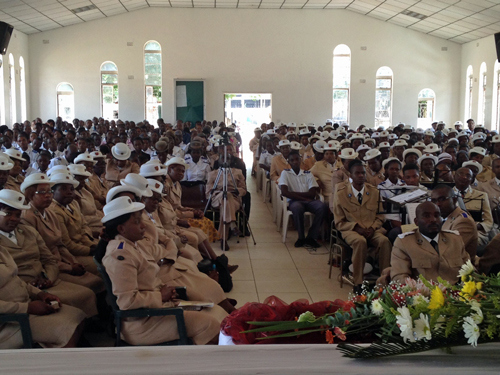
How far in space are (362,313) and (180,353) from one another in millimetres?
740

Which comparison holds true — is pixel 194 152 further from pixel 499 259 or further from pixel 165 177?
pixel 499 259

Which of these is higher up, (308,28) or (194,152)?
(308,28)

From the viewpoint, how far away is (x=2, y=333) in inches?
115

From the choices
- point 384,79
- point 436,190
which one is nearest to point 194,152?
point 436,190

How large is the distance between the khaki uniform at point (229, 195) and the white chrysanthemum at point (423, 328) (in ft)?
17.2

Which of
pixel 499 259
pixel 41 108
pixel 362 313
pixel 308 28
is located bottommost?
pixel 499 259

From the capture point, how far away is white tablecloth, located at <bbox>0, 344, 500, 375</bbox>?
1261 millimetres

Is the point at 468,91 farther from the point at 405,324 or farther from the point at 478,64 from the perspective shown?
the point at 405,324

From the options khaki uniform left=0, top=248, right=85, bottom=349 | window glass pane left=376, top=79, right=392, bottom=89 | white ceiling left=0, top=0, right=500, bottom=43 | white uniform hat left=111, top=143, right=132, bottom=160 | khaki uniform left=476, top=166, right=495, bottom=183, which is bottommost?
khaki uniform left=0, top=248, right=85, bottom=349

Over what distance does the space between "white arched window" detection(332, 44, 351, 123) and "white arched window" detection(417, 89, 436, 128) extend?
105 inches

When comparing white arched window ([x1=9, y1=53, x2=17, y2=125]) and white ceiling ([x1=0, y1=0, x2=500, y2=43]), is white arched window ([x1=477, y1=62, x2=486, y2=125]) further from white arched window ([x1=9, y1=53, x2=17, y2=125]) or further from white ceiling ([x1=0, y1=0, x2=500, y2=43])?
white arched window ([x1=9, y1=53, x2=17, y2=125])

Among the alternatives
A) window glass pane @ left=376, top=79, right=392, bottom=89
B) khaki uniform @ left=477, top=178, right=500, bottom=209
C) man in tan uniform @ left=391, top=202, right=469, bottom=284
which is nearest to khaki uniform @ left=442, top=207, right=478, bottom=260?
man in tan uniform @ left=391, top=202, right=469, bottom=284

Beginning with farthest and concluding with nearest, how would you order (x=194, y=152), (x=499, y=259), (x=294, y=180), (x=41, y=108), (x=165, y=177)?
1. (x=41, y=108)
2. (x=194, y=152)
3. (x=294, y=180)
4. (x=165, y=177)
5. (x=499, y=259)

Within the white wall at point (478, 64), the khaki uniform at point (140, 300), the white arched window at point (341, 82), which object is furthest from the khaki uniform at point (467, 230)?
the white arched window at point (341, 82)
